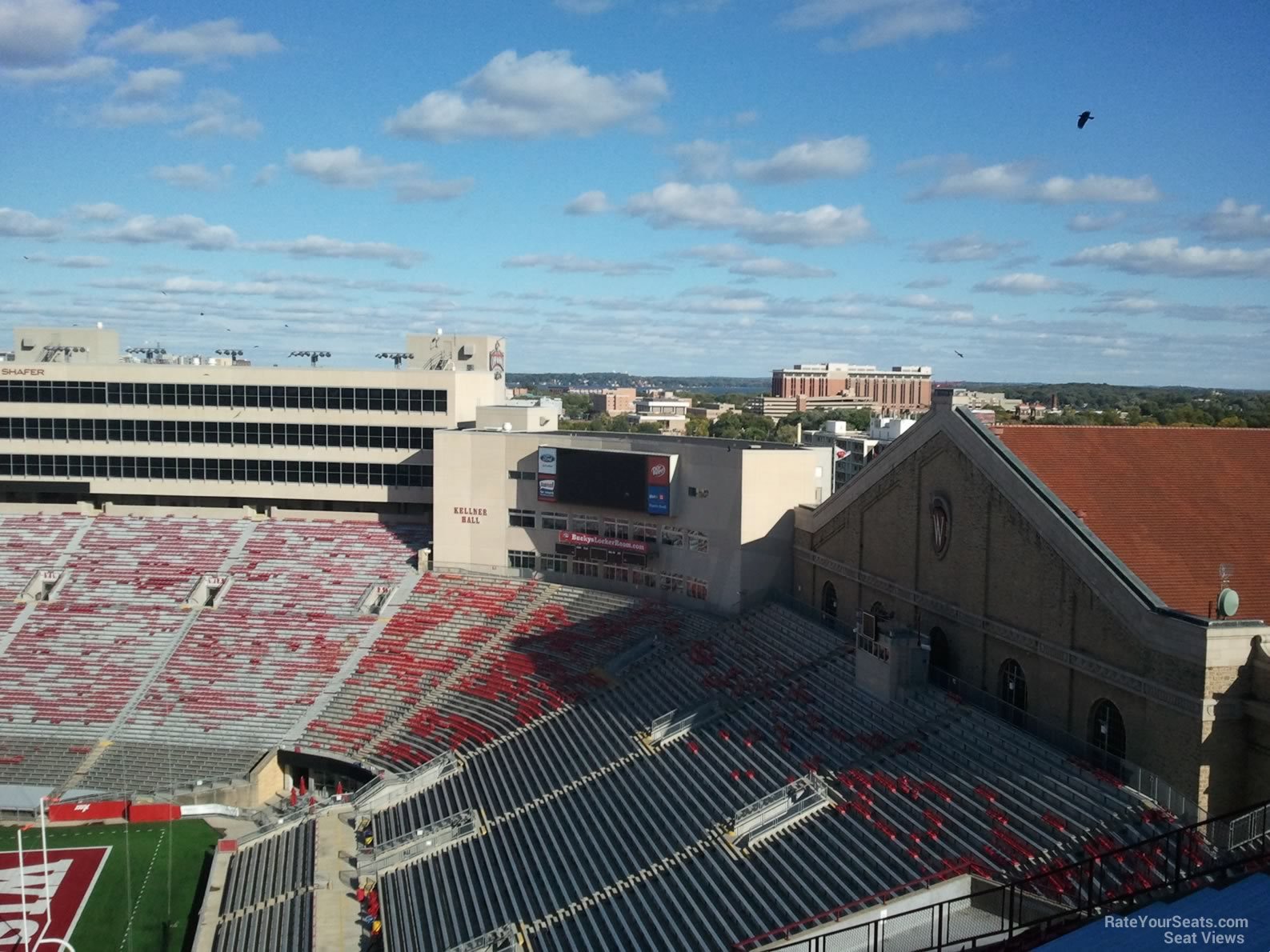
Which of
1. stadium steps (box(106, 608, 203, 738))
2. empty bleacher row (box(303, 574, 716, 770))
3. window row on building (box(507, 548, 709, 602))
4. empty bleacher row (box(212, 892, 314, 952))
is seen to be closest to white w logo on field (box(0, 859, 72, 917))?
empty bleacher row (box(212, 892, 314, 952))

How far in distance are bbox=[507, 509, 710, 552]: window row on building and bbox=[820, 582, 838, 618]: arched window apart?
18.0ft

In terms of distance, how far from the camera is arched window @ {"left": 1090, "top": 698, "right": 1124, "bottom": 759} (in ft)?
71.8

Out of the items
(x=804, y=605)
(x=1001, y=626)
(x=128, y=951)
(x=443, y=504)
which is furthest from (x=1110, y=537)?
(x=443, y=504)

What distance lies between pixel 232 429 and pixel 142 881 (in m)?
26.1

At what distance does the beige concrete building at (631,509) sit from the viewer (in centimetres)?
3888

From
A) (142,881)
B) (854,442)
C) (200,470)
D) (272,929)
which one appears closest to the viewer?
(272,929)

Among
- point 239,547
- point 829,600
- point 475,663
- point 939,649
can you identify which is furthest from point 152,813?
point 939,649

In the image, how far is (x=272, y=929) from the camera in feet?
87.8

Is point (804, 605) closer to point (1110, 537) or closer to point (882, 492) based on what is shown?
point (882, 492)

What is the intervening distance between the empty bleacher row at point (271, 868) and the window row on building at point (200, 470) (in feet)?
70.5

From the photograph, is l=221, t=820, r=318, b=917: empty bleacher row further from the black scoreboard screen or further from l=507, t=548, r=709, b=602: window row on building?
the black scoreboard screen

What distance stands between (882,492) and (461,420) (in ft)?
81.3

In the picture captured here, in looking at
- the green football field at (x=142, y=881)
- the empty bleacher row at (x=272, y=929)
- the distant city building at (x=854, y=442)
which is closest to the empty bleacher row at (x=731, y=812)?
the empty bleacher row at (x=272, y=929)

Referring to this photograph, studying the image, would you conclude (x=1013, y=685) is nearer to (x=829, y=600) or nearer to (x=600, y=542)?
(x=829, y=600)
